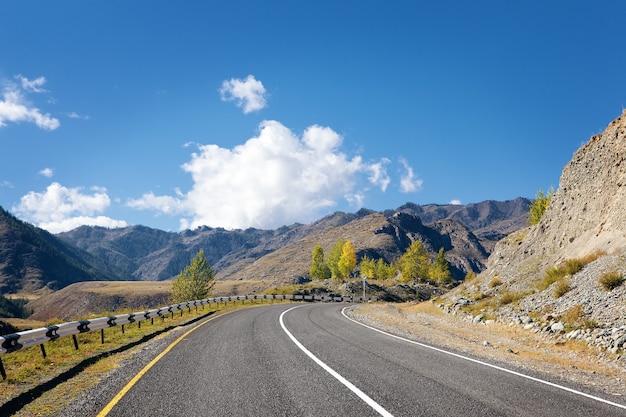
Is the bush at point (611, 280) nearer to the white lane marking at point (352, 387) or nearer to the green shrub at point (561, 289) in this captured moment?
the green shrub at point (561, 289)

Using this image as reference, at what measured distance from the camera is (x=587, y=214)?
27.3m

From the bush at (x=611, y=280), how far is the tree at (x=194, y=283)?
199 feet

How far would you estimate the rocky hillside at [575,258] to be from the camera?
16.6 meters

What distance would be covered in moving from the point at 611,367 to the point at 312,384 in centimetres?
1028

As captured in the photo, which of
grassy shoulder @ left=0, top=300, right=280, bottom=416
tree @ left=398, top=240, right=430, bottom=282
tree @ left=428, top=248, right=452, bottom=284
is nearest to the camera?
grassy shoulder @ left=0, top=300, right=280, bottom=416

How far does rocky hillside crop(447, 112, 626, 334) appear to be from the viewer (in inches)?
653

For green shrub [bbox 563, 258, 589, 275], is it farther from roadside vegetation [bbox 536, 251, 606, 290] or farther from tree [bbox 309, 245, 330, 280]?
tree [bbox 309, 245, 330, 280]

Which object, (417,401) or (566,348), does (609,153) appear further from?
(417,401)

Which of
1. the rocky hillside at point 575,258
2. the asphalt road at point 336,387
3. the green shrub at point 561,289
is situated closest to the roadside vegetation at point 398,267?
the rocky hillside at point 575,258

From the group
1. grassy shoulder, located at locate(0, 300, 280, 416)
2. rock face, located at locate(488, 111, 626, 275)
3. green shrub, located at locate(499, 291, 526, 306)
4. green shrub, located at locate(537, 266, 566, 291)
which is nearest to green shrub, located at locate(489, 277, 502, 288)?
rock face, located at locate(488, 111, 626, 275)

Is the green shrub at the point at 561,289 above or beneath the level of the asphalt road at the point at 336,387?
above

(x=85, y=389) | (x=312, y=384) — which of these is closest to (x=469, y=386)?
(x=312, y=384)

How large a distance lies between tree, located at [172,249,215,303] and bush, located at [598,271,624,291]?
2386 inches

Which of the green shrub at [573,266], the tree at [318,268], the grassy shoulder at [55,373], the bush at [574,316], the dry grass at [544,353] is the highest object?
the tree at [318,268]
